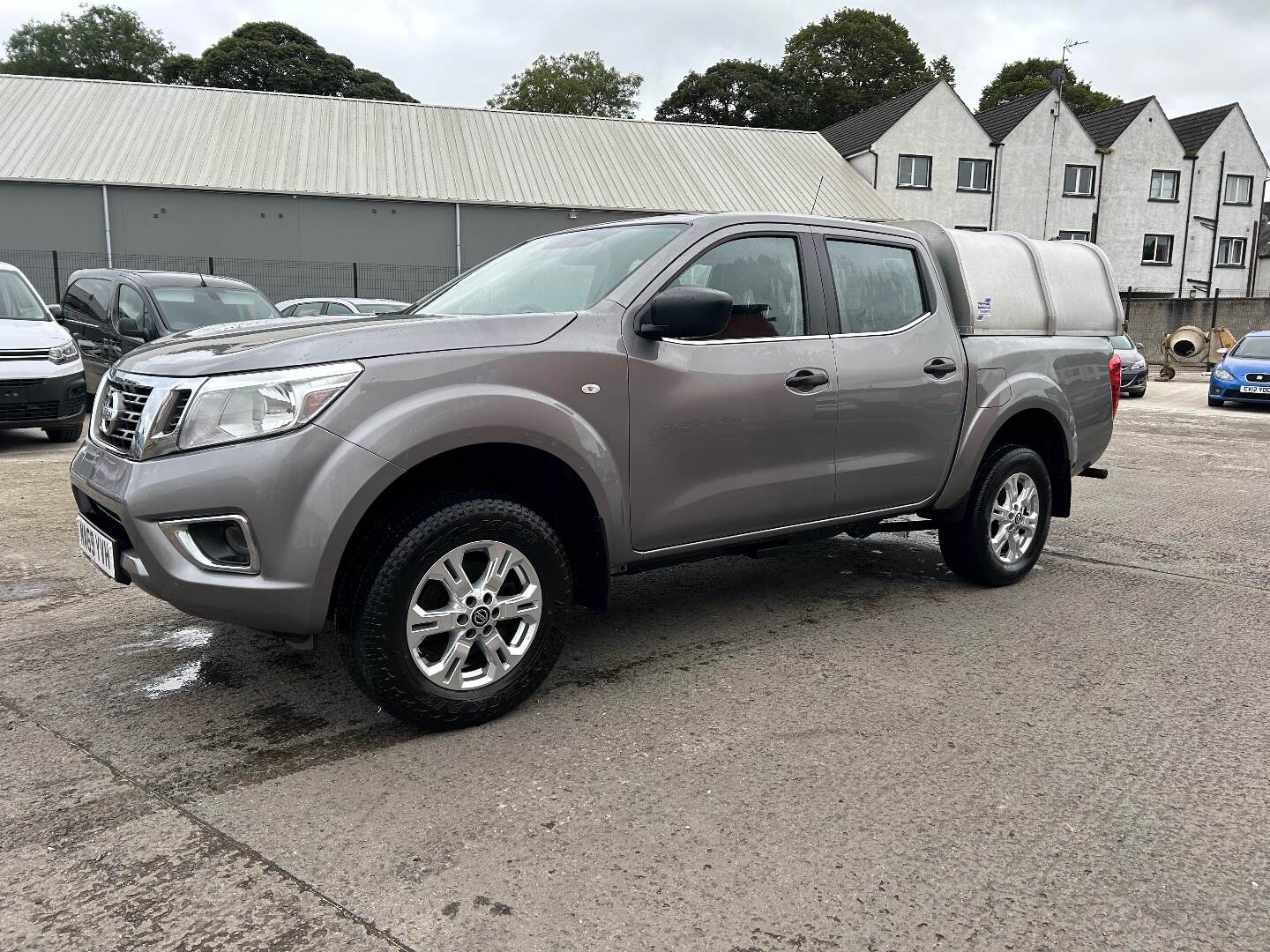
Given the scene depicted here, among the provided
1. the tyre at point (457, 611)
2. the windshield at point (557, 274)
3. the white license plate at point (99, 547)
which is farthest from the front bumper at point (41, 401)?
the tyre at point (457, 611)

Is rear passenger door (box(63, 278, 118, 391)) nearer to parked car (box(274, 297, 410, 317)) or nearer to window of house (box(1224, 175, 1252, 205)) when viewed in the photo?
parked car (box(274, 297, 410, 317))

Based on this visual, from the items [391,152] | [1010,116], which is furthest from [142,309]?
[1010,116]

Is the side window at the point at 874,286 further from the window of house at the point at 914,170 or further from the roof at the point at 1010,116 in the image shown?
the roof at the point at 1010,116

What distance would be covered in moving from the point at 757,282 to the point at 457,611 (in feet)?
6.40

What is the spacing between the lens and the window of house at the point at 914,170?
37.5 meters

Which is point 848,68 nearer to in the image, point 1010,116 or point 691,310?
point 1010,116

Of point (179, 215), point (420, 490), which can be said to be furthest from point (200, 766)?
point (179, 215)

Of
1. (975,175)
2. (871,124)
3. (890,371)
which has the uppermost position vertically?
(871,124)

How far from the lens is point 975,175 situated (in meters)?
38.6

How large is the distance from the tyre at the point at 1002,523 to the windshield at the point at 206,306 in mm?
7635

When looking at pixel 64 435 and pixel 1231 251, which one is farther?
pixel 1231 251

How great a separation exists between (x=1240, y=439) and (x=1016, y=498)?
9656 millimetres

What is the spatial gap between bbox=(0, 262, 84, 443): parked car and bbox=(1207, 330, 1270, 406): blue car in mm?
18279

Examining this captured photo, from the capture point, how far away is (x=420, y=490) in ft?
10.8
